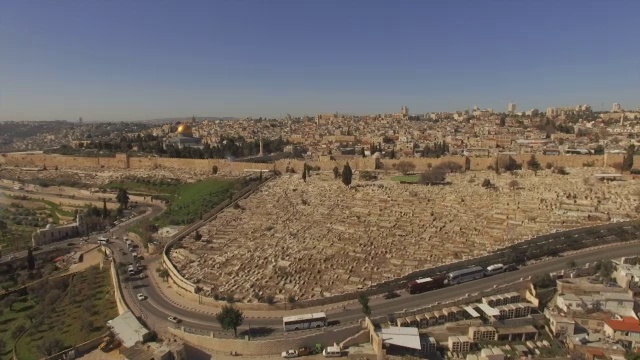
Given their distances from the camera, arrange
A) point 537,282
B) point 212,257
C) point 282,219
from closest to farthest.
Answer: point 537,282
point 212,257
point 282,219

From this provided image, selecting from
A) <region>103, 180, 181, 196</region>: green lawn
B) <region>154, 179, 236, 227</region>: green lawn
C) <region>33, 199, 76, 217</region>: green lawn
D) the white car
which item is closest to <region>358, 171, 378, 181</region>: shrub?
<region>154, 179, 236, 227</region>: green lawn

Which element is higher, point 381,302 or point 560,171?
point 560,171

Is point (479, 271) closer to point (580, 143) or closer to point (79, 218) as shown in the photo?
point (79, 218)

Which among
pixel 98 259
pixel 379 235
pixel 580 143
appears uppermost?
pixel 580 143

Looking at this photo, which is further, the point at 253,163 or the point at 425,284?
the point at 253,163

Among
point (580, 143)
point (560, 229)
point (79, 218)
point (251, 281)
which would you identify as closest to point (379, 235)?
point (251, 281)

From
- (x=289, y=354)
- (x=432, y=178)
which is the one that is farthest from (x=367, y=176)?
(x=289, y=354)

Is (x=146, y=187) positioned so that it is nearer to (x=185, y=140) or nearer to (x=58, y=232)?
(x=58, y=232)
